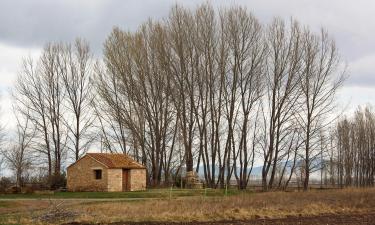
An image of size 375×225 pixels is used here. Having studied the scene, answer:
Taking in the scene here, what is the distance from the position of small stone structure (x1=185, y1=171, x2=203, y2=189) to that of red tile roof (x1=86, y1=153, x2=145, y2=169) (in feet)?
20.2

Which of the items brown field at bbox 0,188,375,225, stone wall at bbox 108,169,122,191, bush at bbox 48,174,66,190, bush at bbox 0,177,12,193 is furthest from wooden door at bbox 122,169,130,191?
brown field at bbox 0,188,375,225

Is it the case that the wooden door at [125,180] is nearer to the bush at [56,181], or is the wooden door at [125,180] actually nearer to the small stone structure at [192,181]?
the bush at [56,181]

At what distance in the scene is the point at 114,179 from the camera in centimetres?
4828

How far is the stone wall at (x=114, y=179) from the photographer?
47.8 meters

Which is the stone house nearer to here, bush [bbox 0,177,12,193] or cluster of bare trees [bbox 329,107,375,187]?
bush [bbox 0,177,12,193]

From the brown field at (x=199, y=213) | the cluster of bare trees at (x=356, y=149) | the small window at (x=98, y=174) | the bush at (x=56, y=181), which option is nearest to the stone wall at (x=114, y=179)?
the small window at (x=98, y=174)

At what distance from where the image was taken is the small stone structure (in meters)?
54.0

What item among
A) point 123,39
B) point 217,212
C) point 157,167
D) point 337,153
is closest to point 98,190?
point 157,167

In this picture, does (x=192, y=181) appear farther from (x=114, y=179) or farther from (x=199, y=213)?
(x=199, y=213)

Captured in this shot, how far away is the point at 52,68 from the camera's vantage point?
6231cm

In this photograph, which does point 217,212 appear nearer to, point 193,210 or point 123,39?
point 193,210

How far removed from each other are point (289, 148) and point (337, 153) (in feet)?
94.2

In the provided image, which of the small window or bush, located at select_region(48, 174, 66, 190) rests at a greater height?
the small window

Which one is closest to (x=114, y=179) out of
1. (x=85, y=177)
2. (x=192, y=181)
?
(x=85, y=177)
